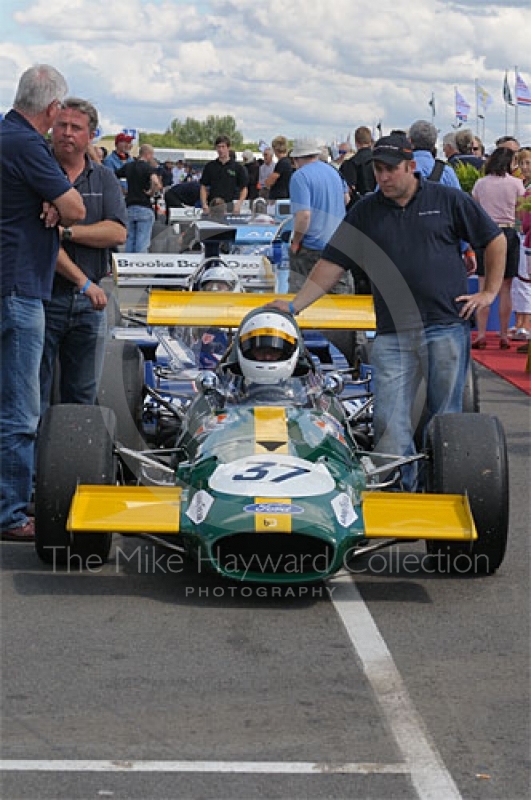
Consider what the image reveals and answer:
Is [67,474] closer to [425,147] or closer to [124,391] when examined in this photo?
[124,391]

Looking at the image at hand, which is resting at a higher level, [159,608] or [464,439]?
[464,439]

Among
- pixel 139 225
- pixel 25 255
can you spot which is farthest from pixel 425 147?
pixel 139 225

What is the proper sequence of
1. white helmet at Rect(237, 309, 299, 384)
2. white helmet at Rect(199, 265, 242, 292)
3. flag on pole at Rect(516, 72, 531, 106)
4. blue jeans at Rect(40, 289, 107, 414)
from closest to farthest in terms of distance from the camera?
white helmet at Rect(237, 309, 299, 384) < blue jeans at Rect(40, 289, 107, 414) < white helmet at Rect(199, 265, 242, 292) < flag on pole at Rect(516, 72, 531, 106)

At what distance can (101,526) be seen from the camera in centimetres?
623

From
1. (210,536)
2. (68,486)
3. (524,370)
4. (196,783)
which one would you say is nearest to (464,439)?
(210,536)

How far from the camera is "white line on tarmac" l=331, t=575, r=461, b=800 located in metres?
4.33

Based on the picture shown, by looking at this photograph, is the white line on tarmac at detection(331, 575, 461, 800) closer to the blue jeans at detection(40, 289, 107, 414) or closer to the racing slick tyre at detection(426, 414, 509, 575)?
the racing slick tyre at detection(426, 414, 509, 575)

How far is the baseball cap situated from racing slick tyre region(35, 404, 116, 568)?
81.2 inches

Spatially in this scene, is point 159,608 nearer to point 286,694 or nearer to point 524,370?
point 286,694

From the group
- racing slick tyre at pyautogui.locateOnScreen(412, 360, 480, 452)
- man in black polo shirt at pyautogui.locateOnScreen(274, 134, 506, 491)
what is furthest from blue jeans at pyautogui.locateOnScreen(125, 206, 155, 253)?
man in black polo shirt at pyautogui.locateOnScreen(274, 134, 506, 491)

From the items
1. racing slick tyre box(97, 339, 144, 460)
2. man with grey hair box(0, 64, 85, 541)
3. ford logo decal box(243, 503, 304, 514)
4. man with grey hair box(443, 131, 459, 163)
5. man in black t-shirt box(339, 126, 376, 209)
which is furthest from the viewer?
man with grey hair box(443, 131, 459, 163)

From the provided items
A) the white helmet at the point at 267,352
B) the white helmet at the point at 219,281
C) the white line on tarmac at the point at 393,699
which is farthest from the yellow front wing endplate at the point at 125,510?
the white helmet at the point at 219,281

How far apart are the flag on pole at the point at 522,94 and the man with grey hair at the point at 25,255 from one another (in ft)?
95.4

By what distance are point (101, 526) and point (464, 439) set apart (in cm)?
186
